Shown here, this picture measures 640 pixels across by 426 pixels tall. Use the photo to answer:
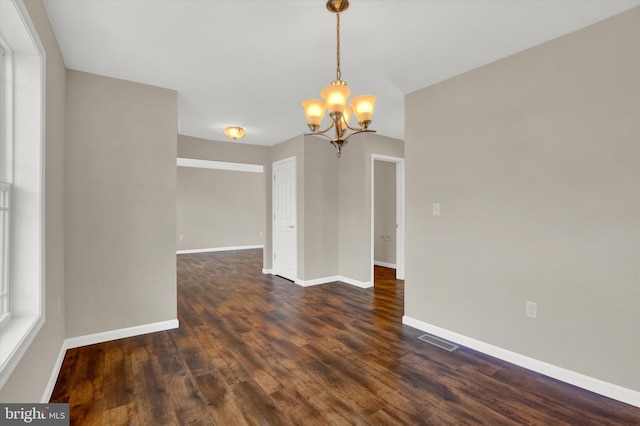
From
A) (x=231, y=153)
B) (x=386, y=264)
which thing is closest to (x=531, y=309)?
(x=386, y=264)

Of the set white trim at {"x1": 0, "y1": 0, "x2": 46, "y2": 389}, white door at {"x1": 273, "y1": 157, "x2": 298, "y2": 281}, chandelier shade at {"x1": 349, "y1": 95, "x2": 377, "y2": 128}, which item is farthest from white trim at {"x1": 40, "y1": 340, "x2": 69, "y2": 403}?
white door at {"x1": 273, "y1": 157, "x2": 298, "y2": 281}

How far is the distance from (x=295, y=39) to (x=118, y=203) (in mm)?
2241

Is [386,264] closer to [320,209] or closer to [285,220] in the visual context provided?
[320,209]

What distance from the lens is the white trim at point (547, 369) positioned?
6.66ft

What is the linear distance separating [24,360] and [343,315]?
2.81 metres

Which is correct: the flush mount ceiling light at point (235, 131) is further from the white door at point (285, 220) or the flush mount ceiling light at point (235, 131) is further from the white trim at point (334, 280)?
the white trim at point (334, 280)

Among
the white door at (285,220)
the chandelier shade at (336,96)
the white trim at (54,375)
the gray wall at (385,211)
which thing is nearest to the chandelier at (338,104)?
the chandelier shade at (336,96)

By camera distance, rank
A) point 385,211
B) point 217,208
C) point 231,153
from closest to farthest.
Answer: point 231,153 < point 385,211 < point 217,208

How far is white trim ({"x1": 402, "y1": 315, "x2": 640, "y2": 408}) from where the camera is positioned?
2.03m

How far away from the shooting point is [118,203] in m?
3.00

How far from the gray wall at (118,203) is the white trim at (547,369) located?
2855 millimetres

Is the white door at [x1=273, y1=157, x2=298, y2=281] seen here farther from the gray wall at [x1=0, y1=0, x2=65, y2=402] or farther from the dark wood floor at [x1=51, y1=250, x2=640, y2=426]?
the gray wall at [x1=0, y1=0, x2=65, y2=402]

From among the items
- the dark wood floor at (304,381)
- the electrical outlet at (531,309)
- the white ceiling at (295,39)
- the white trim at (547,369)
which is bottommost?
the dark wood floor at (304,381)

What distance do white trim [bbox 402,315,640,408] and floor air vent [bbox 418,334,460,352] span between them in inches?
2.5
